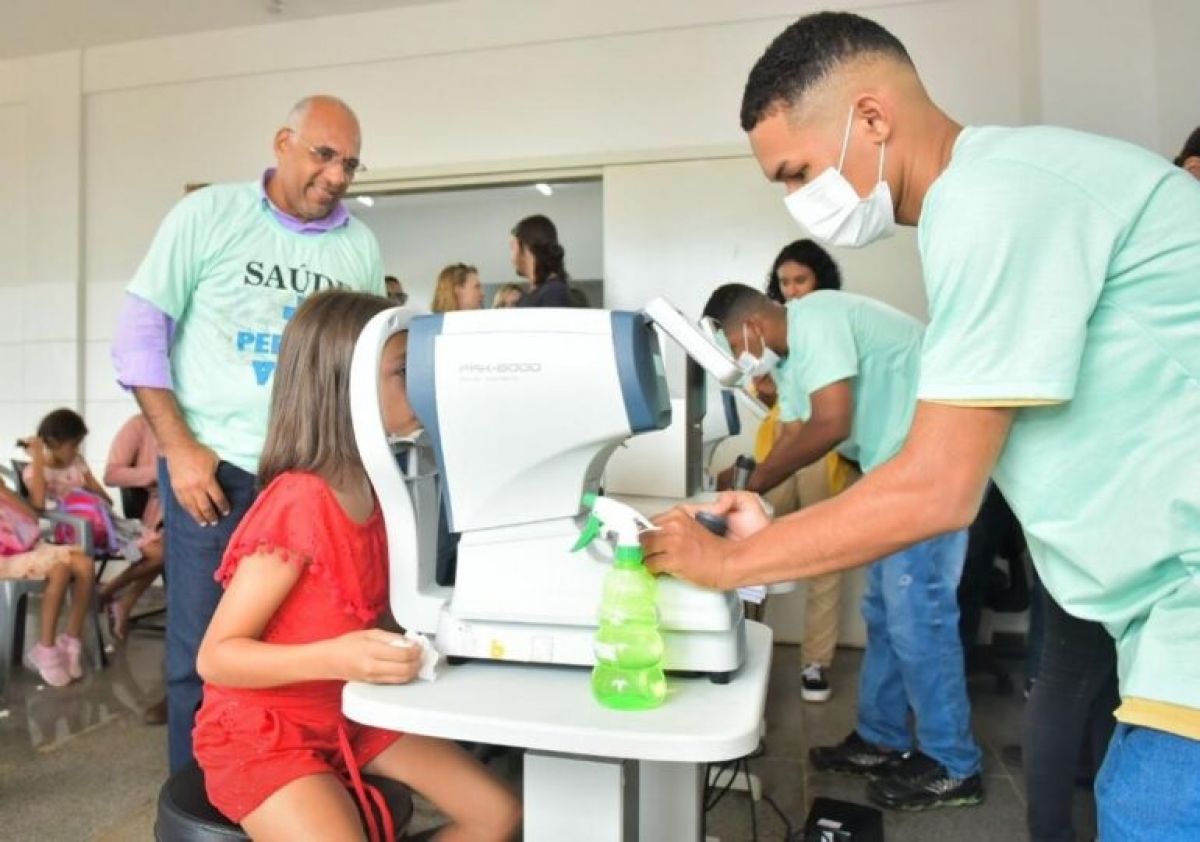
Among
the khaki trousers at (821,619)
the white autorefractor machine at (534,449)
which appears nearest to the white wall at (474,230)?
the khaki trousers at (821,619)

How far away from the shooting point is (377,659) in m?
Answer: 0.85

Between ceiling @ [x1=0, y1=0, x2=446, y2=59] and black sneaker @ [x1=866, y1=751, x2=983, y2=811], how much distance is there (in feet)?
11.0

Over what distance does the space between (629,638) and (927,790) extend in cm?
153

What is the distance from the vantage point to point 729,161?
3.19 metres

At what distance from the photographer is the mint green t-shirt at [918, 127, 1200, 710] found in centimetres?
63

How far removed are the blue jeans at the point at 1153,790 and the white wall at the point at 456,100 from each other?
267cm

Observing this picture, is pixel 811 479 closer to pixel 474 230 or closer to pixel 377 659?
pixel 377 659

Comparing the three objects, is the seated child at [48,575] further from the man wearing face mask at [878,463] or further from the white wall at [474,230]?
the white wall at [474,230]

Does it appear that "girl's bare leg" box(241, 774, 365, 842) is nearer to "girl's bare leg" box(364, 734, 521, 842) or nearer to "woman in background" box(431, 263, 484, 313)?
"girl's bare leg" box(364, 734, 521, 842)

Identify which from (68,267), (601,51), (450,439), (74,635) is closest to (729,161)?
(601,51)

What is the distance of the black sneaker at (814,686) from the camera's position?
266 centimetres

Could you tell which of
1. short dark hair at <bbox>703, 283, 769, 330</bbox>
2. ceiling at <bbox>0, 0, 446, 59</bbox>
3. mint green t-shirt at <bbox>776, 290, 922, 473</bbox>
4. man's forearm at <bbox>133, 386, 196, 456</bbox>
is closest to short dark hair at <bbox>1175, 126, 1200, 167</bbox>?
mint green t-shirt at <bbox>776, 290, 922, 473</bbox>

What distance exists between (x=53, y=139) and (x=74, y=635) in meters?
2.55

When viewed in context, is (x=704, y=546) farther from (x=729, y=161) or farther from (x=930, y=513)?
(x=729, y=161)
